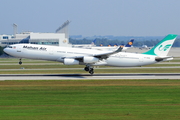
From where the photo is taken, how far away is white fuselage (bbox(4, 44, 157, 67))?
146ft

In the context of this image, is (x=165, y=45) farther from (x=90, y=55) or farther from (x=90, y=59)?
(x=90, y=59)

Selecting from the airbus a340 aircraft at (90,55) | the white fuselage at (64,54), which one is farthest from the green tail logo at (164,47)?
the white fuselage at (64,54)

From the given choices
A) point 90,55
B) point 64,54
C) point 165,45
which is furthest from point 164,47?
point 64,54
